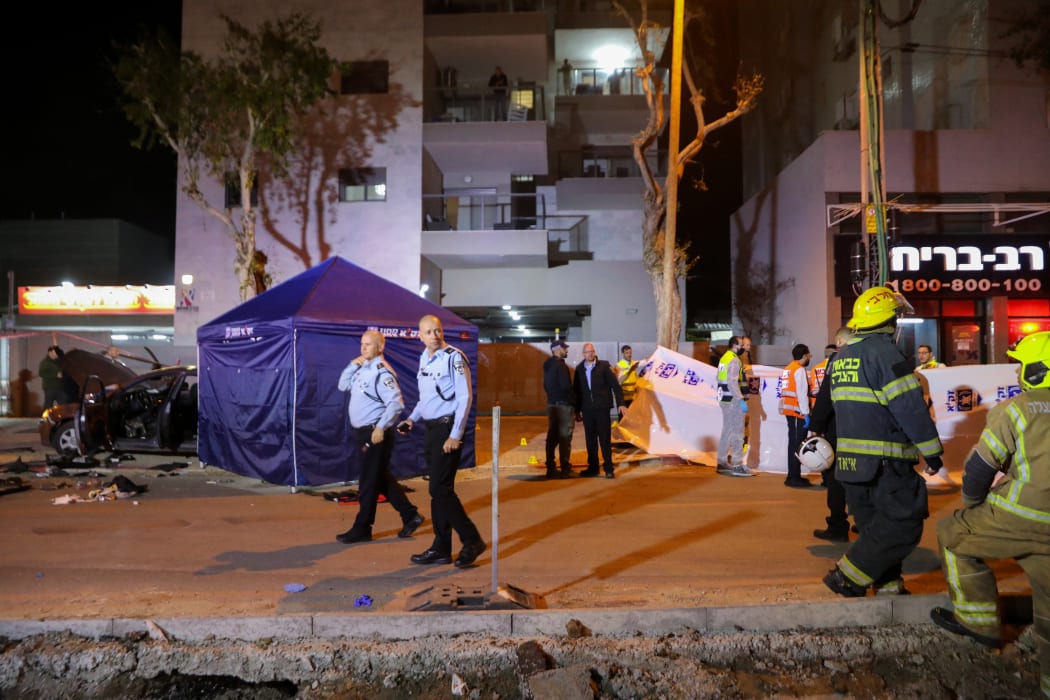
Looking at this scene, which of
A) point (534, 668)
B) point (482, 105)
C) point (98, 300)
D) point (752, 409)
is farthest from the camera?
point (98, 300)

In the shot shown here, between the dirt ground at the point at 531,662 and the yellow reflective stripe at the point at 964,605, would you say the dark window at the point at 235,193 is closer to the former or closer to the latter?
the dirt ground at the point at 531,662

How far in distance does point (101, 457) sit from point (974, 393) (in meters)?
12.7

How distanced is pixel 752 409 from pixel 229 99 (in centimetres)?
1420

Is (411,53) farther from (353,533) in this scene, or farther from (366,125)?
(353,533)

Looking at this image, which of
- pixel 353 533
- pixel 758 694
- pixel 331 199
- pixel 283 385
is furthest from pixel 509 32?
pixel 758 694

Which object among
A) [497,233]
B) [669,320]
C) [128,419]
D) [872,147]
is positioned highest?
[497,233]

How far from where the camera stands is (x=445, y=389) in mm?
5215

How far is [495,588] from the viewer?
441 centimetres

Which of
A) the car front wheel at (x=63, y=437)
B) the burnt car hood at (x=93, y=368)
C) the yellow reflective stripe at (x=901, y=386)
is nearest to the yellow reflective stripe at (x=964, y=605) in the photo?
the yellow reflective stripe at (x=901, y=386)

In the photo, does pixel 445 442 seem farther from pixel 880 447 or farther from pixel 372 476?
pixel 880 447

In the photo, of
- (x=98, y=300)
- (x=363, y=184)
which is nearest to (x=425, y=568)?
(x=363, y=184)

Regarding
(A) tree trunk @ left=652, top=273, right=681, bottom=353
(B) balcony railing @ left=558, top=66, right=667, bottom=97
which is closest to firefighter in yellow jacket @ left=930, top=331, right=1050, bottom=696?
(A) tree trunk @ left=652, top=273, right=681, bottom=353

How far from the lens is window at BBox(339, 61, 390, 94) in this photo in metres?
20.6

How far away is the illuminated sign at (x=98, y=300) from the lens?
2581 centimetres
